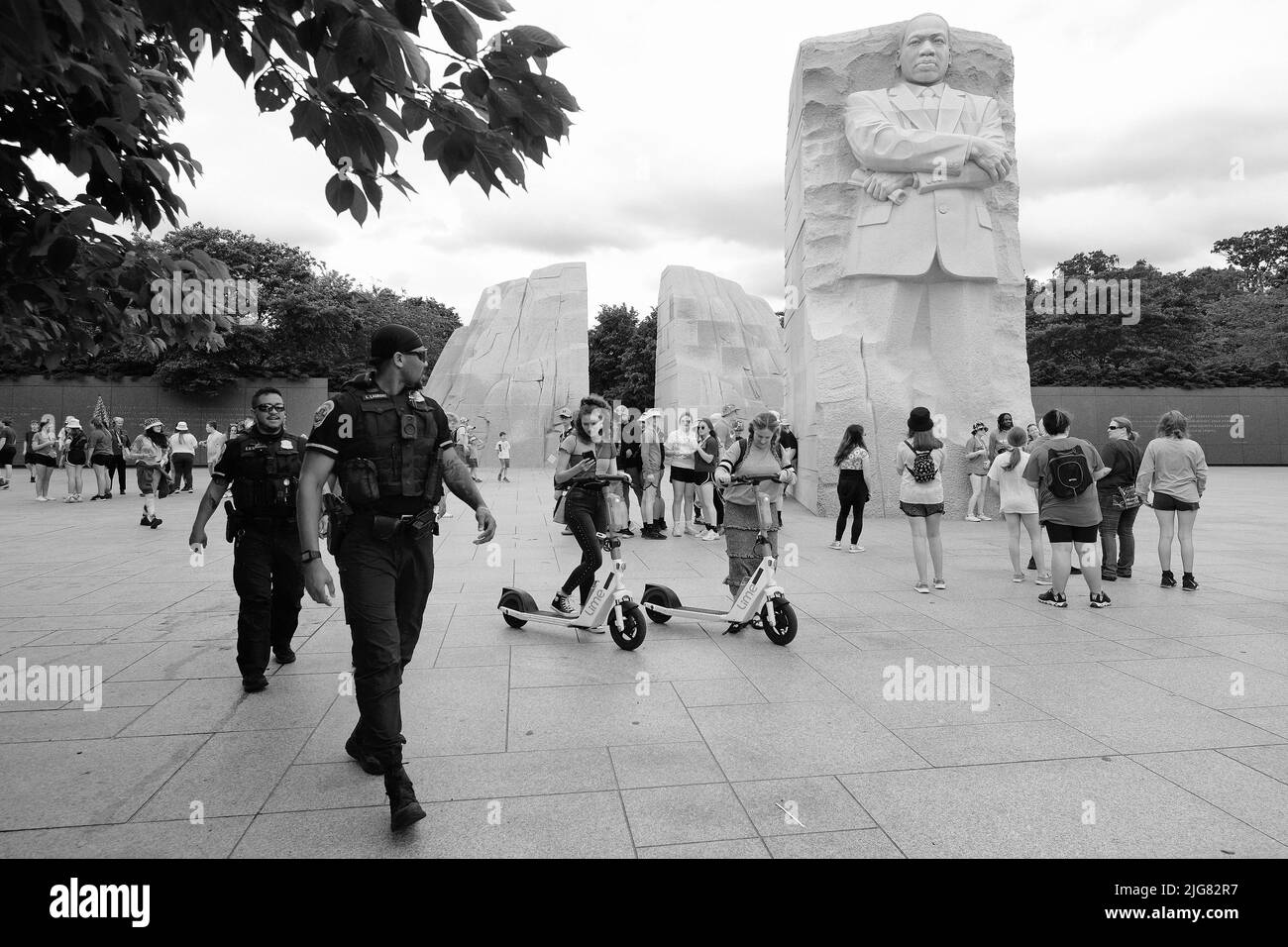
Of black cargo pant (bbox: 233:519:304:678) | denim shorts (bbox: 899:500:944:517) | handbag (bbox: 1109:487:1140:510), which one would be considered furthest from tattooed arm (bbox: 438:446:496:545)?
handbag (bbox: 1109:487:1140:510)

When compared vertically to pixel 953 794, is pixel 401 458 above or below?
above

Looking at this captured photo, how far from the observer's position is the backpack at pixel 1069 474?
6516 mm

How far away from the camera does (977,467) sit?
12.4m

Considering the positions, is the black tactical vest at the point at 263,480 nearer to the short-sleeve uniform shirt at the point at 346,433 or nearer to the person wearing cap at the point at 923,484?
the short-sleeve uniform shirt at the point at 346,433

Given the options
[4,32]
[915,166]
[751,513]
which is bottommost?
[751,513]

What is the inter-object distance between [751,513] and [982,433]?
26.5ft

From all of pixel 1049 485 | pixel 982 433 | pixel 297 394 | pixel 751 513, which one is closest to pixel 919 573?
pixel 1049 485

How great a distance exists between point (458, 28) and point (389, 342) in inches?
51.7

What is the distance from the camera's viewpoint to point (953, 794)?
3.15 m

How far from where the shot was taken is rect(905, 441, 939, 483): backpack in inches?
280

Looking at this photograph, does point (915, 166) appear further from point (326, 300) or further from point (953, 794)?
point (326, 300)

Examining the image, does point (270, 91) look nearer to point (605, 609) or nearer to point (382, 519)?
point (382, 519)

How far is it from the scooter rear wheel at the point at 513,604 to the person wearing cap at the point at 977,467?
865 centimetres

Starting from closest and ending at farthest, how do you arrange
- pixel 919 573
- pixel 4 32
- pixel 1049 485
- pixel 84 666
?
pixel 4 32 < pixel 84 666 < pixel 1049 485 < pixel 919 573
